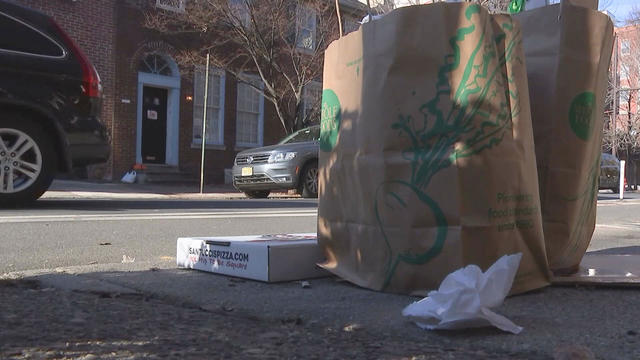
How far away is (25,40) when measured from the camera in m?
6.20

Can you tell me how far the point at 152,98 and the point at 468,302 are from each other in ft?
47.7

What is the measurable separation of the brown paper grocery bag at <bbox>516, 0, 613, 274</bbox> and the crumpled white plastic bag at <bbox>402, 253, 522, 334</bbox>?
0.84 meters

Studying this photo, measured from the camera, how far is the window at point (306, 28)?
1638cm

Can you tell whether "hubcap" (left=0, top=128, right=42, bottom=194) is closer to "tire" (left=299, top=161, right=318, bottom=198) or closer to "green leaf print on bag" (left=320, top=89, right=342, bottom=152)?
"green leaf print on bag" (left=320, top=89, right=342, bottom=152)

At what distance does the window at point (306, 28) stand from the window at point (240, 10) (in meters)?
1.51

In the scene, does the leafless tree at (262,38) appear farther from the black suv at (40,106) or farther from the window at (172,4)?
the black suv at (40,106)

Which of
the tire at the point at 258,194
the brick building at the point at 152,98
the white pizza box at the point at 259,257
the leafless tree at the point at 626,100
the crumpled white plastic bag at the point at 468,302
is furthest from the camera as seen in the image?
the leafless tree at the point at 626,100

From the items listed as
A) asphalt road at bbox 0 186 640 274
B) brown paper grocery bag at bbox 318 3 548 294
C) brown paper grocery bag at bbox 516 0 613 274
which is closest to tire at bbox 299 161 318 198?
asphalt road at bbox 0 186 640 274

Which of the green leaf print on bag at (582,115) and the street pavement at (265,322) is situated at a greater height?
the green leaf print on bag at (582,115)

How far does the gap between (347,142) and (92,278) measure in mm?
1523

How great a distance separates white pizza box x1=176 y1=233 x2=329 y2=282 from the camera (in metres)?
3.13

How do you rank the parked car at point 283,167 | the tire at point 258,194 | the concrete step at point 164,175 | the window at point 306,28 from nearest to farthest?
1. the parked car at point 283,167
2. the tire at point 258,194
3. the concrete step at point 164,175
4. the window at point 306,28

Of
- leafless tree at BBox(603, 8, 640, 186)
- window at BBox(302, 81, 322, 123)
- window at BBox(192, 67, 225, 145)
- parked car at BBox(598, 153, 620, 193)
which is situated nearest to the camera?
window at BBox(192, 67, 225, 145)

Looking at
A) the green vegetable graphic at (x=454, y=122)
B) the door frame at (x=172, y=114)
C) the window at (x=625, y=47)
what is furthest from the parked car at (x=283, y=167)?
the window at (x=625, y=47)
